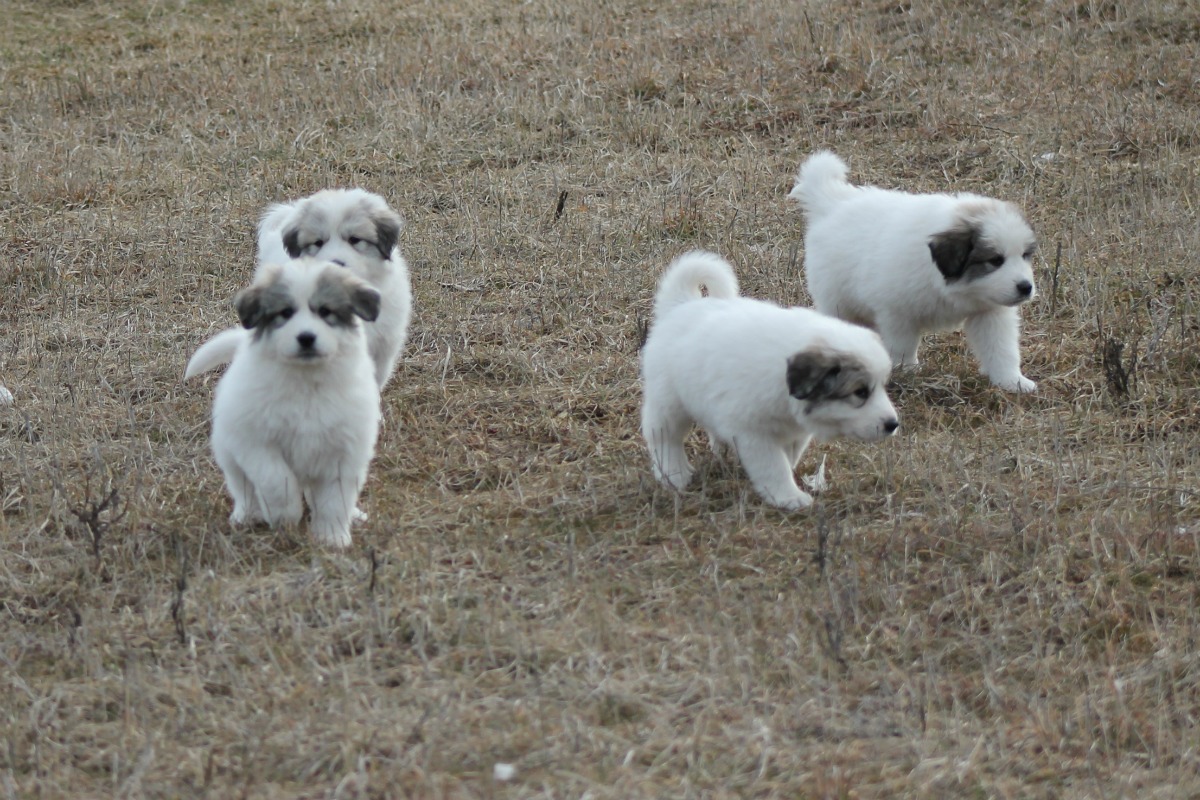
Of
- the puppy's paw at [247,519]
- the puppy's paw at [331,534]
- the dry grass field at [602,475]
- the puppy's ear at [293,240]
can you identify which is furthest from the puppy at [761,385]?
the puppy's ear at [293,240]

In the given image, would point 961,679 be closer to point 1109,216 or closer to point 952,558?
point 952,558

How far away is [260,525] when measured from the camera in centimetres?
518

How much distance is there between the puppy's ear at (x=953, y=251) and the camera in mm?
6246

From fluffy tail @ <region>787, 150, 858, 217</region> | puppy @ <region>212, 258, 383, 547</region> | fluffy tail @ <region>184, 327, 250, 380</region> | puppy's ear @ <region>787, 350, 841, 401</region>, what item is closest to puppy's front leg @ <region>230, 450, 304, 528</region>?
puppy @ <region>212, 258, 383, 547</region>

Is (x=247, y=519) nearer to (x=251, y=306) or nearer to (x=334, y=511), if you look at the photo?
(x=334, y=511)

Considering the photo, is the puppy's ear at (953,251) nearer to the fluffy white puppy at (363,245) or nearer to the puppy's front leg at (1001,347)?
the puppy's front leg at (1001,347)

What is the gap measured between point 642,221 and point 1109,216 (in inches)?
101

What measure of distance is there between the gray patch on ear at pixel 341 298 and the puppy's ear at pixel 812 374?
A: 1.41 m

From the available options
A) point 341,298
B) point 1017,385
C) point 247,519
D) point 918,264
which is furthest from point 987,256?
point 247,519

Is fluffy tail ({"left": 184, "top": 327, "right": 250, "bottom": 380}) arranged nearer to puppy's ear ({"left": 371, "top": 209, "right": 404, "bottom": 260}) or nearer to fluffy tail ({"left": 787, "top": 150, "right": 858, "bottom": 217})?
puppy's ear ({"left": 371, "top": 209, "right": 404, "bottom": 260})

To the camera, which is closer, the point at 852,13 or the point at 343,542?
the point at 343,542

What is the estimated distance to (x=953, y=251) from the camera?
20.5 ft

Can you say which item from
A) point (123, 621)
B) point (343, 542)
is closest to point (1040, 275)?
point (343, 542)

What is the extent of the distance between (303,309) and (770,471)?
1.67 m
